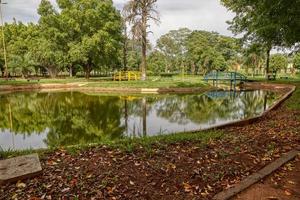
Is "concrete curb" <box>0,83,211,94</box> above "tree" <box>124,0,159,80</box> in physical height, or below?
below

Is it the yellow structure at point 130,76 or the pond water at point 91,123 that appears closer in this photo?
the pond water at point 91,123

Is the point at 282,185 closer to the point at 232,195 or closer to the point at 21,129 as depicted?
the point at 232,195

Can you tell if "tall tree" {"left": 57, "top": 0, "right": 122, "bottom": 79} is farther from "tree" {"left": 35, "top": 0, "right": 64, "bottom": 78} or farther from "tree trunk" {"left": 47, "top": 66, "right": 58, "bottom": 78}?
"tree trunk" {"left": 47, "top": 66, "right": 58, "bottom": 78}

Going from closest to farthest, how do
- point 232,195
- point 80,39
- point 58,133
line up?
1. point 232,195
2. point 58,133
3. point 80,39

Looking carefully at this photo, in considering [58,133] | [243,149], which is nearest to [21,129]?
[58,133]

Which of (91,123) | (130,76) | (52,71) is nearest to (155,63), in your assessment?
(52,71)

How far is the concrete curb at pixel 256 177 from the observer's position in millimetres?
3166

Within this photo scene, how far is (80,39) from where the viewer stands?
34.9m

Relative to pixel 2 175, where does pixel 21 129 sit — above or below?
below

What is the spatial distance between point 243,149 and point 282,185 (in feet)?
4.24

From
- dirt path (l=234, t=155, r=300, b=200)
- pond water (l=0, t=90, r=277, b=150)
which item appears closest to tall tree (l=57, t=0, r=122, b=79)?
pond water (l=0, t=90, r=277, b=150)

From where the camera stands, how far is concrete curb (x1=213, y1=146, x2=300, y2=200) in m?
3.17

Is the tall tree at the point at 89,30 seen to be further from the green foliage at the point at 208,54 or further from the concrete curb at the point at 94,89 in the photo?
the green foliage at the point at 208,54

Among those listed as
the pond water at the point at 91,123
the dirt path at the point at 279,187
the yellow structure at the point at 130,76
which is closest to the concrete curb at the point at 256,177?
the dirt path at the point at 279,187
